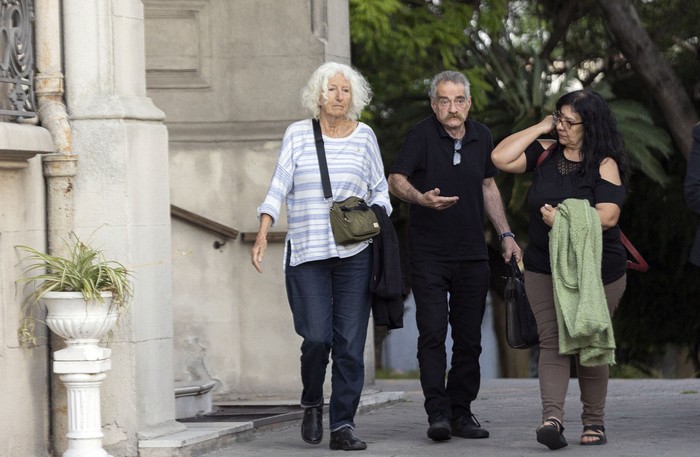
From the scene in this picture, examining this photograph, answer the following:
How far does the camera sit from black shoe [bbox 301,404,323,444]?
7.95m

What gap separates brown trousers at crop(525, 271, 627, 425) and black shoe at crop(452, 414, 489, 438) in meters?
0.62

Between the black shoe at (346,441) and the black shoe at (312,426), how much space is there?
0.20 metres

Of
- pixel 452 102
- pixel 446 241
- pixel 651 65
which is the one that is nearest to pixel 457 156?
pixel 452 102

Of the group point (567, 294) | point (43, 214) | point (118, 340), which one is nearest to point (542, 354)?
point (567, 294)

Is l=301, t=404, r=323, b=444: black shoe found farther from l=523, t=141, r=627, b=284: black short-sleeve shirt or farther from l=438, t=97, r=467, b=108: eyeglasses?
l=438, t=97, r=467, b=108: eyeglasses

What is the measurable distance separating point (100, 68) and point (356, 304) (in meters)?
1.80

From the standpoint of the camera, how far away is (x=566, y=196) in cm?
768

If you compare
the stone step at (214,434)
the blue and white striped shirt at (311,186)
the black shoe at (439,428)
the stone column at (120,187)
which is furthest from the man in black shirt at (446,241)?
the stone column at (120,187)

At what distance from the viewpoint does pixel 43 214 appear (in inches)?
296

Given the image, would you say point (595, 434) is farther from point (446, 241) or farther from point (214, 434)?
point (214, 434)

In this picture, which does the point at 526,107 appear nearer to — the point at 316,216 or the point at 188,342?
the point at 188,342

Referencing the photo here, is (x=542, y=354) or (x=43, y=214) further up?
(x=43, y=214)

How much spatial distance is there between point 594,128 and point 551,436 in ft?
5.23

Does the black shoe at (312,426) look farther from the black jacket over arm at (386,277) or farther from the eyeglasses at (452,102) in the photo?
the eyeglasses at (452,102)
